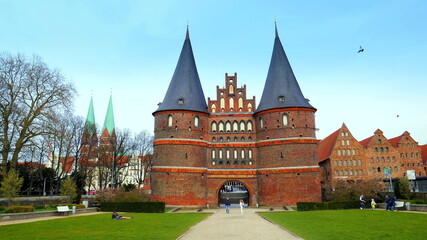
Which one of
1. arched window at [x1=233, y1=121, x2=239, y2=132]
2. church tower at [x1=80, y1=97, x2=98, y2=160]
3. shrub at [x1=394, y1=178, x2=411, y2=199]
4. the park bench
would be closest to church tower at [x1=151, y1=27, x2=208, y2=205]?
arched window at [x1=233, y1=121, x2=239, y2=132]

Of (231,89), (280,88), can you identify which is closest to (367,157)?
(280,88)

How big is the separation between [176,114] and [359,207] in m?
23.2

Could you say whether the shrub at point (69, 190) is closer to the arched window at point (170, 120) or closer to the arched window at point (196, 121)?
the arched window at point (170, 120)

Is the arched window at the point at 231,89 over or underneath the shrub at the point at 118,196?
over

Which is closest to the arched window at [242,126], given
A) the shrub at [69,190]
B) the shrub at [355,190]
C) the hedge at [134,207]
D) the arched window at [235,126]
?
the arched window at [235,126]

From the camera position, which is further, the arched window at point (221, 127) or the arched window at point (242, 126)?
the arched window at point (221, 127)

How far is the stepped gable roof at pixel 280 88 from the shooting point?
4059 cm

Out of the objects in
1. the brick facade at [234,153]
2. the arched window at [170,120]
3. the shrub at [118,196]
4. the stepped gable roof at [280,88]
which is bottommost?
the shrub at [118,196]

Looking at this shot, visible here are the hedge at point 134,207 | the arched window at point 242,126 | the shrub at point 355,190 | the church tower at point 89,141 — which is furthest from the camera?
the church tower at point 89,141

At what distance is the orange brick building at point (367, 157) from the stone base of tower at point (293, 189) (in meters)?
21.8

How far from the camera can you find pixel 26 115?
29.4 m

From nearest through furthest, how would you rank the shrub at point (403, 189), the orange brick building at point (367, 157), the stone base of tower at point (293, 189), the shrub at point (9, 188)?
the shrub at point (9, 188) < the shrub at point (403, 189) < the stone base of tower at point (293, 189) < the orange brick building at point (367, 157)

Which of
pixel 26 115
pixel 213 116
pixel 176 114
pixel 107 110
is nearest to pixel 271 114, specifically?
pixel 213 116

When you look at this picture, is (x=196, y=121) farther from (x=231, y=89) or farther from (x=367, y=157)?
(x=367, y=157)
